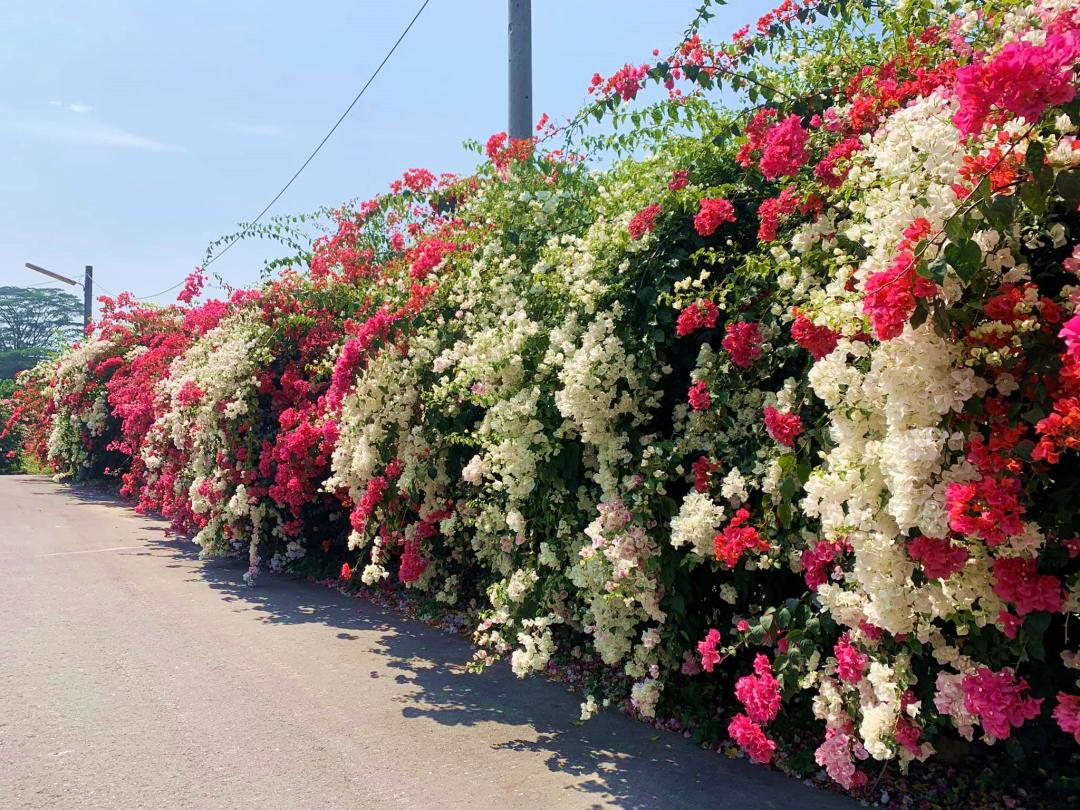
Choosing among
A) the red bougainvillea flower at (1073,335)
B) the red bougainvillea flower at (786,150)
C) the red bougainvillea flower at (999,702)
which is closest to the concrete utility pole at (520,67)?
the red bougainvillea flower at (786,150)

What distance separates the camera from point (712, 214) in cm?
390

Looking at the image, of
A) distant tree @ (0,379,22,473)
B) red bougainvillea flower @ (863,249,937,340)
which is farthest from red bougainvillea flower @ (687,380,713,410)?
distant tree @ (0,379,22,473)

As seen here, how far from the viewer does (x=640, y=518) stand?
4.07m

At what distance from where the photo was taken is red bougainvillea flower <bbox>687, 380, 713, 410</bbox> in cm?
386

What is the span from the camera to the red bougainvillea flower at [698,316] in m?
3.81

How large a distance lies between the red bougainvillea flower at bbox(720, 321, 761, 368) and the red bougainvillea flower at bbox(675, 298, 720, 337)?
126 millimetres

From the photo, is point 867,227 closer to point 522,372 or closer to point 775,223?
point 775,223

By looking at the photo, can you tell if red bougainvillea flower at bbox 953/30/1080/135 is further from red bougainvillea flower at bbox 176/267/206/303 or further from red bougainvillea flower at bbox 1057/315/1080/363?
red bougainvillea flower at bbox 176/267/206/303

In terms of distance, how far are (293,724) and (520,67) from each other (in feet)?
19.5

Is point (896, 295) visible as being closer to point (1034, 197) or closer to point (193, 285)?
point (1034, 197)

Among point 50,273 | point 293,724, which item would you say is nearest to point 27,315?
point 50,273

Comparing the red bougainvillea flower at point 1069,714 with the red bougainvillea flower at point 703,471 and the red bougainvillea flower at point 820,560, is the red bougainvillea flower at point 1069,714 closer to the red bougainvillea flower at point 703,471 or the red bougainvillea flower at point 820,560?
the red bougainvillea flower at point 820,560

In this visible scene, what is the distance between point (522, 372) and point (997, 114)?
276 cm

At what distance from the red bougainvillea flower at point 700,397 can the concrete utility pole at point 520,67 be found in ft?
14.7
